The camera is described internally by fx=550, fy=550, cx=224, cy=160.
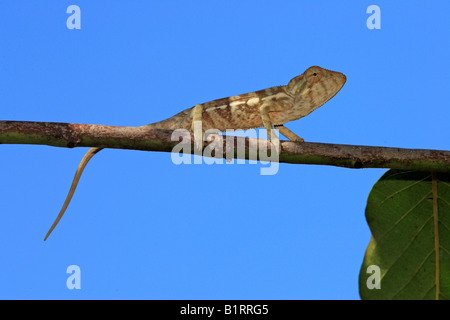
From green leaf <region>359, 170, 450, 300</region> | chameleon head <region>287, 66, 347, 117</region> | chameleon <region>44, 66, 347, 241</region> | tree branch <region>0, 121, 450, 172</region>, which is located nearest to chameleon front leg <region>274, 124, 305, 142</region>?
chameleon <region>44, 66, 347, 241</region>

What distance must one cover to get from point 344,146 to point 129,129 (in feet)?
3.11

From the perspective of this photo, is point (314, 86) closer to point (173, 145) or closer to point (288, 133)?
point (288, 133)

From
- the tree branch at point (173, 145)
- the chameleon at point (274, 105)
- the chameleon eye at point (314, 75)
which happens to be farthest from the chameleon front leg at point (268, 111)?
the tree branch at point (173, 145)

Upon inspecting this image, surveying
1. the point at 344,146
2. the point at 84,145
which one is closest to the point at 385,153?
the point at 344,146

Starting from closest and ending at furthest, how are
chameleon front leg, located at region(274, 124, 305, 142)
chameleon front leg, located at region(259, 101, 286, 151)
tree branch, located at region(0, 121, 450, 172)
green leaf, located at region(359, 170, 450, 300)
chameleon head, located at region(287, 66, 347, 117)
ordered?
1. tree branch, located at region(0, 121, 450, 172)
2. green leaf, located at region(359, 170, 450, 300)
3. chameleon front leg, located at region(259, 101, 286, 151)
4. chameleon head, located at region(287, 66, 347, 117)
5. chameleon front leg, located at region(274, 124, 305, 142)

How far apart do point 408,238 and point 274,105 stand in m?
1.57

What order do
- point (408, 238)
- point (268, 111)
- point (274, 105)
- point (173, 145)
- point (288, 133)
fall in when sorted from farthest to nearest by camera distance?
point (288, 133) < point (274, 105) < point (268, 111) < point (408, 238) < point (173, 145)

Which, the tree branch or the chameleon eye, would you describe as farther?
the chameleon eye

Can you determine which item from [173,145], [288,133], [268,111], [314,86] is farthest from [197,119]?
[173,145]

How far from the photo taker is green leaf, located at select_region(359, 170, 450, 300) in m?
2.76

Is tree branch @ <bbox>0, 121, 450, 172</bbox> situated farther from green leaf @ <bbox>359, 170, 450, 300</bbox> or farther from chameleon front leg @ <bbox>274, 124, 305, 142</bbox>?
chameleon front leg @ <bbox>274, 124, 305, 142</bbox>

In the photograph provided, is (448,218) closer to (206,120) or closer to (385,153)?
(385,153)

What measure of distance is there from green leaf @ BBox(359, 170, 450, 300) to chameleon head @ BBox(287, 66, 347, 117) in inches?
49.2

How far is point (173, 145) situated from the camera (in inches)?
92.2
